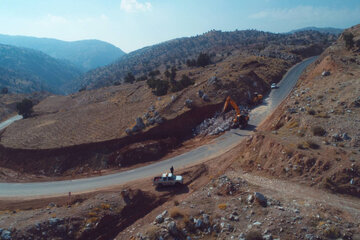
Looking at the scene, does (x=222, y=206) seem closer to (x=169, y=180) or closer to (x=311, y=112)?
(x=169, y=180)

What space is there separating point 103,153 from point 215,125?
17240mm

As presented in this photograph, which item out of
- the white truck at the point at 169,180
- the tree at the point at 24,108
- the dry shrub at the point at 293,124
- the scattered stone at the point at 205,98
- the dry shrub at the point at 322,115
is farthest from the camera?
the tree at the point at 24,108

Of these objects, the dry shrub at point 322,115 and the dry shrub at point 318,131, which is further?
the dry shrub at point 322,115

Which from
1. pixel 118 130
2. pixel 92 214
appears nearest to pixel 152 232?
pixel 92 214

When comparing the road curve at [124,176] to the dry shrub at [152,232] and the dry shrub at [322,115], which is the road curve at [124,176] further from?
the dry shrub at [152,232]

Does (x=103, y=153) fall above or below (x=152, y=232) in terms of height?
above

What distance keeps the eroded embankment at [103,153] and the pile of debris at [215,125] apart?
1.86 m

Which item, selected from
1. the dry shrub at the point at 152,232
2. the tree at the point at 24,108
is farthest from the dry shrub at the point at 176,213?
the tree at the point at 24,108

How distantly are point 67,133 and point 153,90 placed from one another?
2231cm

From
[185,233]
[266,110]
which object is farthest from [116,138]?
[266,110]

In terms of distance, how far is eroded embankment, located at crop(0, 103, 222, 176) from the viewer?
3167cm

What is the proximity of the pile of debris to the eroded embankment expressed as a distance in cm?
186

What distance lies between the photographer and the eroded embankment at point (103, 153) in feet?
104

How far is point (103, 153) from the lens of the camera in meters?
32.7
